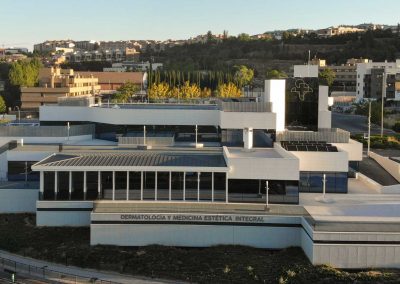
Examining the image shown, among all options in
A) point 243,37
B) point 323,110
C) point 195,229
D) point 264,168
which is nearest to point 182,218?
point 195,229

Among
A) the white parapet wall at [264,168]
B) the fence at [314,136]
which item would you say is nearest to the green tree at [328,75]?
the fence at [314,136]

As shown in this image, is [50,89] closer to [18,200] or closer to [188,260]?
[18,200]

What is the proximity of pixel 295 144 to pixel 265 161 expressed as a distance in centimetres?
672

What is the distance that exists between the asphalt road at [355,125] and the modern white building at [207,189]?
3161 cm

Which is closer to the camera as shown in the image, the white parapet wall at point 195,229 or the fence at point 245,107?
the white parapet wall at point 195,229

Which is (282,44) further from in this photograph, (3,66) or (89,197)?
(89,197)

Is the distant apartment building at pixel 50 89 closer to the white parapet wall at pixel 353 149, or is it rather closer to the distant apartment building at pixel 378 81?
the distant apartment building at pixel 378 81

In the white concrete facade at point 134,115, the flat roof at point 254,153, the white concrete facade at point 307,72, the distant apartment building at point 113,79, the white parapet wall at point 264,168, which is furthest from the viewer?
the distant apartment building at point 113,79

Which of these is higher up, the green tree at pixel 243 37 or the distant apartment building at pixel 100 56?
the green tree at pixel 243 37

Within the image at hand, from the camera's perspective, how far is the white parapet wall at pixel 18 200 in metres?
30.8

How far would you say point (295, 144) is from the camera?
33.8 m

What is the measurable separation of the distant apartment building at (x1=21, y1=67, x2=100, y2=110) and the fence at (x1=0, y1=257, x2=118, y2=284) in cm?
6412

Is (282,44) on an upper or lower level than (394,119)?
upper

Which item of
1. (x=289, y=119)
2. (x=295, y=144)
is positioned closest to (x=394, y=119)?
(x=289, y=119)
